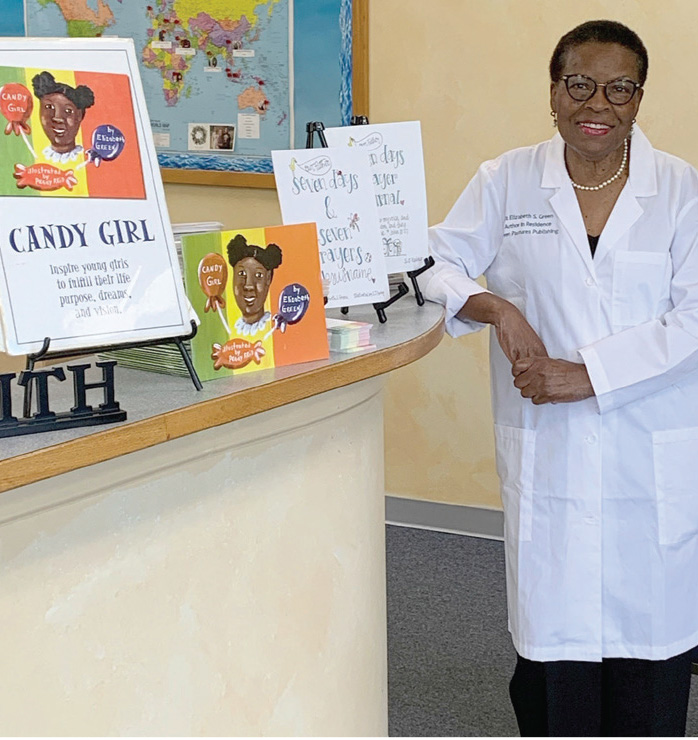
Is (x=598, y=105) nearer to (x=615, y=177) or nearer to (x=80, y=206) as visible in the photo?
(x=615, y=177)

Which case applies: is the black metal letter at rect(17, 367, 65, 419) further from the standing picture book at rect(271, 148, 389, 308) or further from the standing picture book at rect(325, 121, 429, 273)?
the standing picture book at rect(325, 121, 429, 273)

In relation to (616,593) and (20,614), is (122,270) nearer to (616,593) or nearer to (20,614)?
(20,614)

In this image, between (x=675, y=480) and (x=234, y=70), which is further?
(x=234, y=70)

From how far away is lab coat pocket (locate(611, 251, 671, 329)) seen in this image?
2293mm

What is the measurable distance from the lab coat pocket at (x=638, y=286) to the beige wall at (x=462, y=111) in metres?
1.59

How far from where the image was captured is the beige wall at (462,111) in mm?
3729

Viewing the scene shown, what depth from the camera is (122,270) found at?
1471mm

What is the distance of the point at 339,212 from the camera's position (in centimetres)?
197

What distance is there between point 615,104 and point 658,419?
62 cm

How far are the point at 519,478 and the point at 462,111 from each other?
197cm

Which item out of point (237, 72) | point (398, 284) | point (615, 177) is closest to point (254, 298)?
point (398, 284)

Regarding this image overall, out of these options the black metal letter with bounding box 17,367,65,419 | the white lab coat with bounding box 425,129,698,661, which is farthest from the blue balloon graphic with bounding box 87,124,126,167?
the white lab coat with bounding box 425,129,698,661

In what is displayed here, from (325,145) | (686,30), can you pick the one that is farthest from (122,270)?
(686,30)

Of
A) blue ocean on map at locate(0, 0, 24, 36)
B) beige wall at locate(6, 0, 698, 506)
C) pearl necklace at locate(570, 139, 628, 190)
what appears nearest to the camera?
pearl necklace at locate(570, 139, 628, 190)
